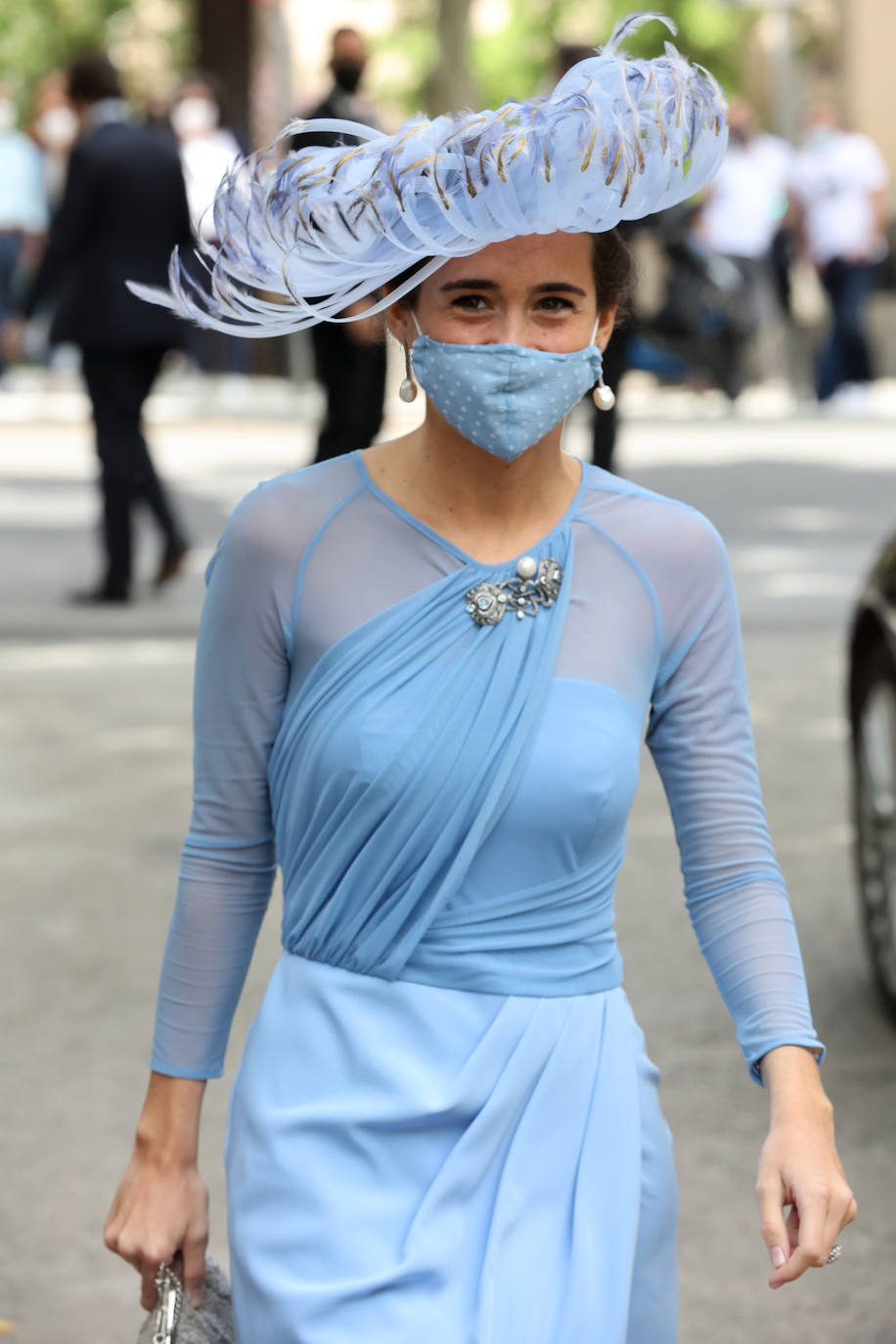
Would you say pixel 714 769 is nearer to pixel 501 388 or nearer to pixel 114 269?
pixel 501 388

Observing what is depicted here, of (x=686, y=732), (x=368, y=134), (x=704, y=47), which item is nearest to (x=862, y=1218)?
(x=686, y=732)

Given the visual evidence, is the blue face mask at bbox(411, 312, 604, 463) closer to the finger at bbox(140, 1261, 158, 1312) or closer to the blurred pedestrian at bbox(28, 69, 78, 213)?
the finger at bbox(140, 1261, 158, 1312)

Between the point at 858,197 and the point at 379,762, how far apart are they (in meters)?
17.2

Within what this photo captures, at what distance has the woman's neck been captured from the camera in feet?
8.00

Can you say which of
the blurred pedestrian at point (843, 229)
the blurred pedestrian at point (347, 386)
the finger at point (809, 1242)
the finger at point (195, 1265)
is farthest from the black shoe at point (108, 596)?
the blurred pedestrian at point (843, 229)

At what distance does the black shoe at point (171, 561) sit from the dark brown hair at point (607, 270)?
8020 millimetres

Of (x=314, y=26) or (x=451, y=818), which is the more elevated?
(x=451, y=818)

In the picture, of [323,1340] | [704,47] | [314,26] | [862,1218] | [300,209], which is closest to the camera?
[323,1340]

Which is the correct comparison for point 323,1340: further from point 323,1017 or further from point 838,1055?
point 838,1055

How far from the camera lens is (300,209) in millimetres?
2352

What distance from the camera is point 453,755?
7.58 ft

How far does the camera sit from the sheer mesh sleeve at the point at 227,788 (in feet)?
7.89

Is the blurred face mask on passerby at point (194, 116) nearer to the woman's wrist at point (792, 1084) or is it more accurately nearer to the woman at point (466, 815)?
the woman at point (466, 815)

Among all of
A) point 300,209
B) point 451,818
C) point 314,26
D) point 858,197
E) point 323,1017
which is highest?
point 300,209
